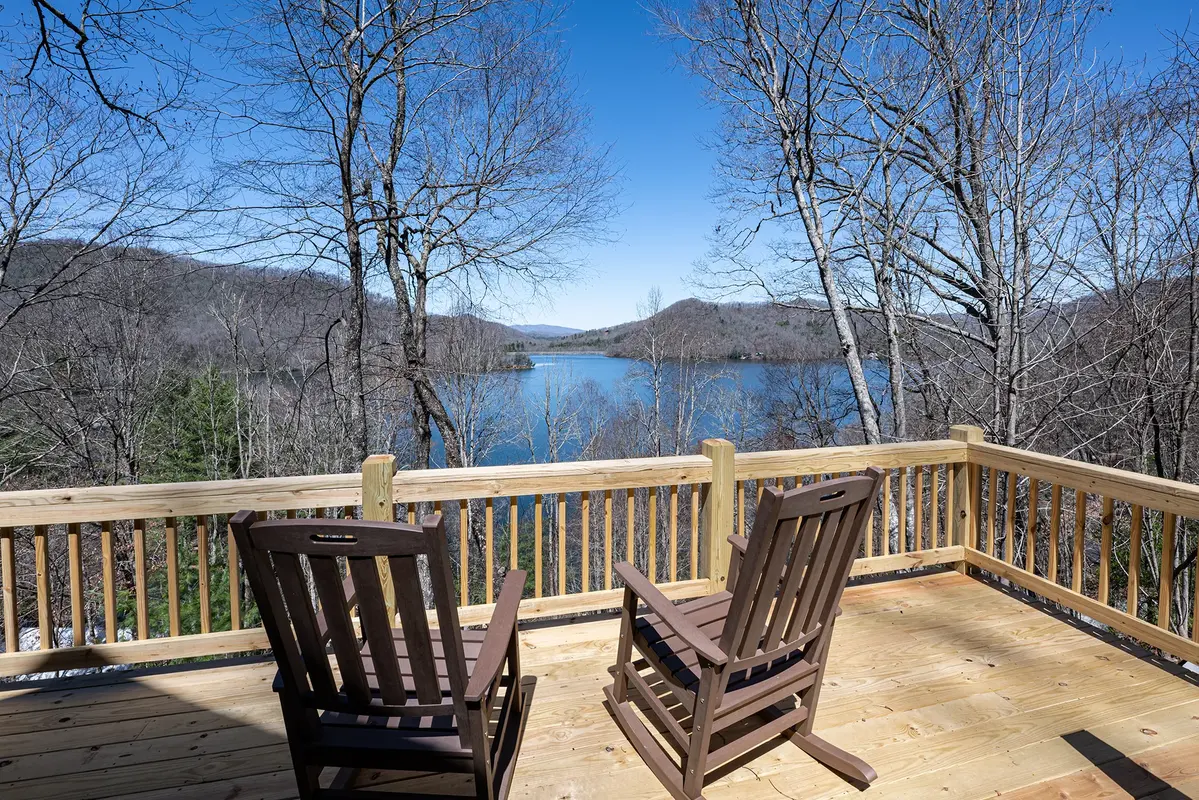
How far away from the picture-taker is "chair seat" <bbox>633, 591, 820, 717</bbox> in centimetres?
177

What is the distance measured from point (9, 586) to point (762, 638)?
304cm

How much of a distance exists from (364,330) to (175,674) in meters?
5.04

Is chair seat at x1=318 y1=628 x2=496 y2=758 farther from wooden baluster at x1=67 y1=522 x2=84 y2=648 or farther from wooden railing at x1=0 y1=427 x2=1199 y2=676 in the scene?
wooden baluster at x1=67 y1=522 x2=84 y2=648

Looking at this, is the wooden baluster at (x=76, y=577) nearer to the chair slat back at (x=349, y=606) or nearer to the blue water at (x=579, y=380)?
the chair slat back at (x=349, y=606)

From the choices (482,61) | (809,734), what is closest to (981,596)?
(809,734)

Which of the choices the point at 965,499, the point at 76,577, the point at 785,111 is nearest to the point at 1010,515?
the point at 965,499

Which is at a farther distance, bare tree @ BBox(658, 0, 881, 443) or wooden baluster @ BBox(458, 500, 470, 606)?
bare tree @ BBox(658, 0, 881, 443)

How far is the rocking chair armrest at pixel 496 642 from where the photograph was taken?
1461mm

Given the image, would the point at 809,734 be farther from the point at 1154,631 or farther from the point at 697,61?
the point at 697,61

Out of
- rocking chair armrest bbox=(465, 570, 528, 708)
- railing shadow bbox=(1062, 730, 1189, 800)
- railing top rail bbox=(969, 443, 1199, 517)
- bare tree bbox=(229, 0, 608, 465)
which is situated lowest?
railing shadow bbox=(1062, 730, 1189, 800)

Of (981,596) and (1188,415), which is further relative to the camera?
(1188,415)

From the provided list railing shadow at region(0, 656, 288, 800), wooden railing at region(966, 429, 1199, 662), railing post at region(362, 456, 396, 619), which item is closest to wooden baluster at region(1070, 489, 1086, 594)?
wooden railing at region(966, 429, 1199, 662)

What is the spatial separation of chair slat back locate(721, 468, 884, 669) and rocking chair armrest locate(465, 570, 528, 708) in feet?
2.11

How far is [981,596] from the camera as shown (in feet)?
10.9
